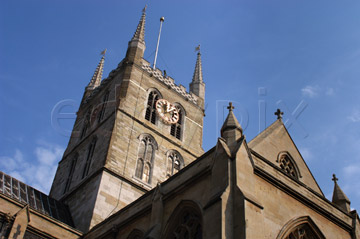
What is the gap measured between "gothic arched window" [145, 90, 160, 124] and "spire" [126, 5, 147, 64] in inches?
115

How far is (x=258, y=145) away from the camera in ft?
62.2

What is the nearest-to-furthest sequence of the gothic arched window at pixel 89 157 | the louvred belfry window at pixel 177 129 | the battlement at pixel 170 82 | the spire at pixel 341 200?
the spire at pixel 341 200, the gothic arched window at pixel 89 157, the louvred belfry window at pixel 177 129, the battlement at pixel 170 82

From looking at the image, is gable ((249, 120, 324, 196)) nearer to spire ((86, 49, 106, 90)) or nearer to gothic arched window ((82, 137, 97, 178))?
gothic arched window ((82, 137, 97, 178))

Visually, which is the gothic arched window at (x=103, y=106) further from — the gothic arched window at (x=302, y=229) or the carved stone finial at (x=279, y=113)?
the gothic arched window at (x=302, y=229)

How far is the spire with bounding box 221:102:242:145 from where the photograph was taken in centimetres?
1642

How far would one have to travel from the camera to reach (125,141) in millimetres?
29656

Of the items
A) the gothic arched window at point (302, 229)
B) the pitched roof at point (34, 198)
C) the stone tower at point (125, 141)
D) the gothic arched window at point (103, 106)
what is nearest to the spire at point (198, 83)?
the stone tower at point (125, 141)

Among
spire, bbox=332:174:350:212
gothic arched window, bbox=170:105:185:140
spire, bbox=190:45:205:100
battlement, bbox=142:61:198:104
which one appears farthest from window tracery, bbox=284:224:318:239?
spire, bbox=190:45:205:100

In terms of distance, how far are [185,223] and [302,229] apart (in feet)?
14.6

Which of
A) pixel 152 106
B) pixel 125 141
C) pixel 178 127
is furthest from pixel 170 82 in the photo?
pixel 125 141

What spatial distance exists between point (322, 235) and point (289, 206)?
1.92 metres

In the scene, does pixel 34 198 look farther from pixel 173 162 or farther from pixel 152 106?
pixel 152 106

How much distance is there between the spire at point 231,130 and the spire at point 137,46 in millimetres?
19082

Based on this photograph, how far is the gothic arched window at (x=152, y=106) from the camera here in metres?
33.2
